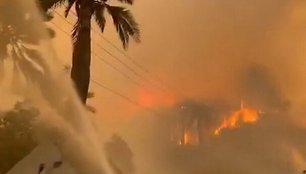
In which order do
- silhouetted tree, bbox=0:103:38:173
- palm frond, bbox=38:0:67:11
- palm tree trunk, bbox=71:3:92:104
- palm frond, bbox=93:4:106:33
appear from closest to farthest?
1. silhouetted tree, bbox=0:103:38:173
2. palm tree trunk, bbox=71:3:92:104
3. palm frond, bbox=38:0:67:11
4. palm frond, bbox=93:4:106:33

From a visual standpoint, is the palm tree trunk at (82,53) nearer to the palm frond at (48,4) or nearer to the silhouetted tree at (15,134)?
the palm frond at (48,4)

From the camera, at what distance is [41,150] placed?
16.4 metres

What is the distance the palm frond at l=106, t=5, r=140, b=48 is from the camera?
29098 millimetres

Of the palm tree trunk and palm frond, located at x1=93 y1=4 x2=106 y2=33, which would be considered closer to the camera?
the palm tree trunk

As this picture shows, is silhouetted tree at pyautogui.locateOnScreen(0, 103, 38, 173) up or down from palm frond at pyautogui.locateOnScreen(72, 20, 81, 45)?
down

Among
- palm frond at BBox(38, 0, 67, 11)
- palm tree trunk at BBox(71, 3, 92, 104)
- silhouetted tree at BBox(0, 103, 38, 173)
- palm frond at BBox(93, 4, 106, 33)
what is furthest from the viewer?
palm frond at BBox(93, 4, 106, 33)

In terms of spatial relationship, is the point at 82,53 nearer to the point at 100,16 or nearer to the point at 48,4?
the point at 100,16

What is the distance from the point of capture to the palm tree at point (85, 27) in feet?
89.1

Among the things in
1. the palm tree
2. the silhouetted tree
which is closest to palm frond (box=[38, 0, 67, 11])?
the palm tree

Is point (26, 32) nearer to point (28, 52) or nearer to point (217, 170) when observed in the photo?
point (28, 52)

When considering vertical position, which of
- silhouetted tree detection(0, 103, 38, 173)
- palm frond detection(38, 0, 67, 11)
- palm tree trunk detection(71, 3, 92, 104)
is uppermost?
palm frond detection(38, 0, 67, 11)

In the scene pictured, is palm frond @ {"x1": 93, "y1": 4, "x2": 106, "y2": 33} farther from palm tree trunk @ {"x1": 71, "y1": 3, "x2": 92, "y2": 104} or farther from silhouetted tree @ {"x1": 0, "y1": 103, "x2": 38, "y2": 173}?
silhouetted tree @ {"x1": 0, "y1": 103, "x2": 38, "y2": 173}

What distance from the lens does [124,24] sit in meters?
29.4

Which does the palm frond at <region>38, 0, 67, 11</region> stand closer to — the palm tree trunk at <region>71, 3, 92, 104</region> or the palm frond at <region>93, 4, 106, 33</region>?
the palm tree trunk at <region>71, 3, 92, 104</region>
